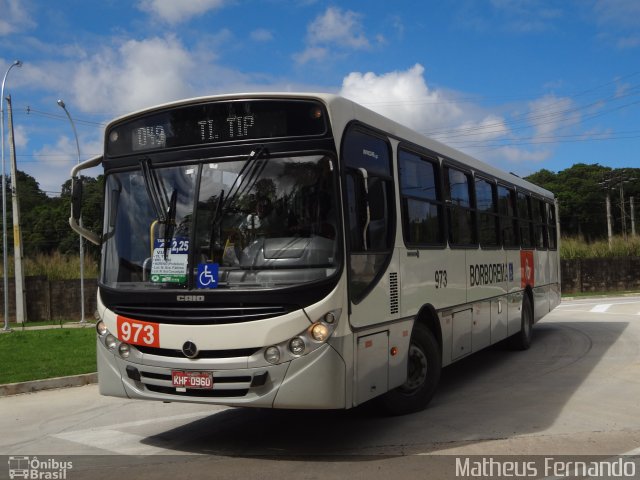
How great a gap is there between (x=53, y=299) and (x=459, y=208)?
25.7 metres

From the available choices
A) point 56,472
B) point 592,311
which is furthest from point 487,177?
point 592,311

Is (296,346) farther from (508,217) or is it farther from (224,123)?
(508,217)

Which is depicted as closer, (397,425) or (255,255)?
(255,255)

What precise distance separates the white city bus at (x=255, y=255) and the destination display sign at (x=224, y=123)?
0.04 feet

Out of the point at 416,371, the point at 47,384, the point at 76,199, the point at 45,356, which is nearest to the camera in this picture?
the point at 76,199

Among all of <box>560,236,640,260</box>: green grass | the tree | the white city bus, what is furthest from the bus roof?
the tree

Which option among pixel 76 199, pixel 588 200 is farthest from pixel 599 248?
pixel 588 200

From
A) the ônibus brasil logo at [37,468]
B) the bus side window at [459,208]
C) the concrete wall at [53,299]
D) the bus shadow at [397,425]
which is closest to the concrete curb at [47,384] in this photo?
the bus shadow at [397,425]

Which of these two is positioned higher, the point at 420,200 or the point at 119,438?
the point at 420,200

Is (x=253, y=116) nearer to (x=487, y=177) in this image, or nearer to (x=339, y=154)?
(x=339, y=154)

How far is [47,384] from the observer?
10.6 meters

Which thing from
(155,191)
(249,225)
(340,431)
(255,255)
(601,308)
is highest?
(155,191)

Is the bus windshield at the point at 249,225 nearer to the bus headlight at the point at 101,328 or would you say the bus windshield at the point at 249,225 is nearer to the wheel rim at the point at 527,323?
the bus headlight at the point at 101,328

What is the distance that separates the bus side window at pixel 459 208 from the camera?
896cm
